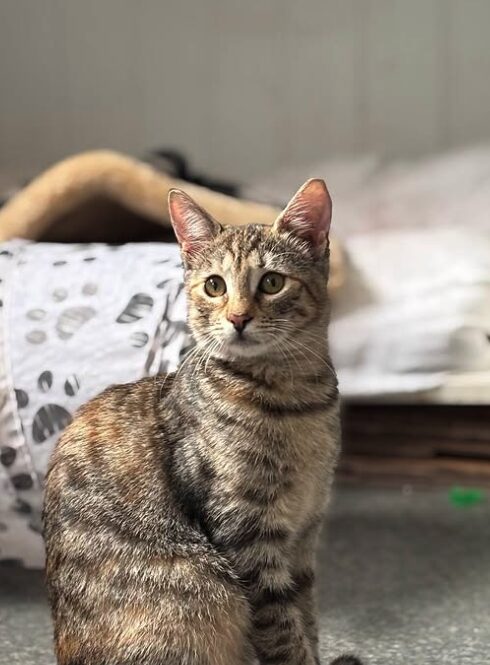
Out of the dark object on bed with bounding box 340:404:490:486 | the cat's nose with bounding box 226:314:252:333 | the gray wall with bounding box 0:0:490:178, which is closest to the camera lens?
the cat's nose with bounding box 226:314:252:333

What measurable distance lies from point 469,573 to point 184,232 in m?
0.80

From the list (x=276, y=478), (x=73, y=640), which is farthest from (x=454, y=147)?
(x=73, y=640)

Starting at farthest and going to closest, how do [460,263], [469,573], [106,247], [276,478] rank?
[460,263], [469,573], [106,247], [276,478]

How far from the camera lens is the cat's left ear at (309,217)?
0.99m

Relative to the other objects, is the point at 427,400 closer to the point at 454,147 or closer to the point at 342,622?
the point at 342,622

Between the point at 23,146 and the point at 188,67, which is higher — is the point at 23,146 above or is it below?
below

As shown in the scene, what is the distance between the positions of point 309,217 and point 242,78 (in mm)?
1351

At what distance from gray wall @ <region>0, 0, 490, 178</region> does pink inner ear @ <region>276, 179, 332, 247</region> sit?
1.30m

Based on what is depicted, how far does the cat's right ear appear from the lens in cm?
104

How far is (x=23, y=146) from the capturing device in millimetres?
2326

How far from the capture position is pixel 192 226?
1.05 metres

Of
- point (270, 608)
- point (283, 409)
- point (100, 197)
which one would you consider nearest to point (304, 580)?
point (270, 608)

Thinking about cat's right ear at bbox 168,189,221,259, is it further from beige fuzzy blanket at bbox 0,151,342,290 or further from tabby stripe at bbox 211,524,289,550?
beige fuzzy blanket at bbox 0,151,342,290

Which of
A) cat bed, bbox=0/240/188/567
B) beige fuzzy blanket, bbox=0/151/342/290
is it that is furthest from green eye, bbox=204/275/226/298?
beige fuzzy blanket, bbox=0/151/342/290
